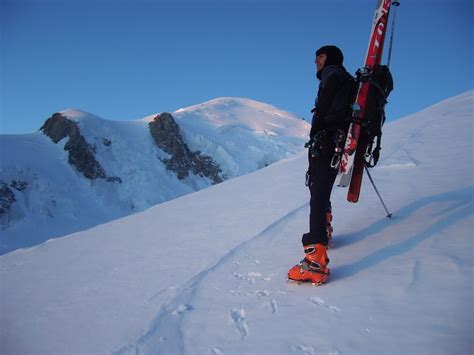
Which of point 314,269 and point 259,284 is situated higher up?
point 314,269

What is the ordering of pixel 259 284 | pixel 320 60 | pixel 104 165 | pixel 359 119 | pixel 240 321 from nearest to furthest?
pixel 240 321 < pixel 259 284 < pixel 359 119 < pixel 320 60 < pixel 104 165

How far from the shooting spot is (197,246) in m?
4.24

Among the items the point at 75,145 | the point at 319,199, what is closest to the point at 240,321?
the point at 319,199

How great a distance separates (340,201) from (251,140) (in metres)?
67.5

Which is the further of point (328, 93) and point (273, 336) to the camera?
point (328, 93)

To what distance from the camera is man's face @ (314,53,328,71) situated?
3227 millimetres

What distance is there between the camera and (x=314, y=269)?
2826mm

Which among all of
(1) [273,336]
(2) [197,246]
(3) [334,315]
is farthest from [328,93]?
(2) [197,246]

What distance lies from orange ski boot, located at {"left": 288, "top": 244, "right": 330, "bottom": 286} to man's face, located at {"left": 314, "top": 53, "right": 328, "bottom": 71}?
1.71 metres

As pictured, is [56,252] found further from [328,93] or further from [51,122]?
[51,122]

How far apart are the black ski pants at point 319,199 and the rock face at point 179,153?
6266cm

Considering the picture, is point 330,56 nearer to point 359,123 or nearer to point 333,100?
point 333,100

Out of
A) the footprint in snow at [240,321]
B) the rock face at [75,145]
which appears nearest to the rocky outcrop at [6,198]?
the rock face at [75,145]

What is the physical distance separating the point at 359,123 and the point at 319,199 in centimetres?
81
